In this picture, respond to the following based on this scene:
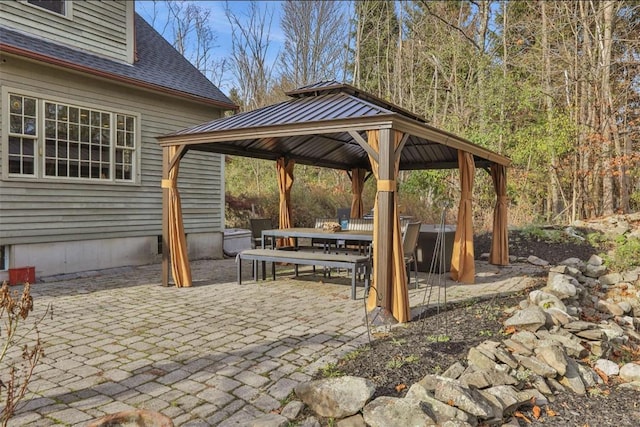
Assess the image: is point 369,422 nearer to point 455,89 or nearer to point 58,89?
point 58,89

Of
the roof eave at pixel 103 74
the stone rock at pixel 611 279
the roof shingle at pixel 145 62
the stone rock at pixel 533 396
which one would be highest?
the roof shingle at pixel 145 62

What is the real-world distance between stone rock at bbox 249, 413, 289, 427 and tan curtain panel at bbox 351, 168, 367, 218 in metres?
8.57

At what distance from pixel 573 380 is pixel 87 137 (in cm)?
815

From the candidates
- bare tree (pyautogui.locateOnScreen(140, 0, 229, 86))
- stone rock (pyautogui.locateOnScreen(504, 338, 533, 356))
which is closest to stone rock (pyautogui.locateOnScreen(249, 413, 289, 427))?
stone rock (pyautogui.locateOnScreen(504, 338, 533, 356))

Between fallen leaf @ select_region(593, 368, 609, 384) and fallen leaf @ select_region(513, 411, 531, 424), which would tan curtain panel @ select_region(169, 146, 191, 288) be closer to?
fallen leaf @ select_region(513, 411, 531, 424)

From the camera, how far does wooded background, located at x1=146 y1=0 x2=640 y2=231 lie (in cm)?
1230

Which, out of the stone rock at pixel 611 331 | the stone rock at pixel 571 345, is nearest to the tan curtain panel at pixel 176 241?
the stone rock at pixel 571 345

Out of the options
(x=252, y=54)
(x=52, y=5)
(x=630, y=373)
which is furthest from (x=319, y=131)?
(x=252, y=54)

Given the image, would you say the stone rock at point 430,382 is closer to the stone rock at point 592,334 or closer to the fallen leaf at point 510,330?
the fallen leaf at point 510,330

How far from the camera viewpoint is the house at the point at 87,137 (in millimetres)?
6902

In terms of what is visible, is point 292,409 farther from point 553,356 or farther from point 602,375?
point 602,375

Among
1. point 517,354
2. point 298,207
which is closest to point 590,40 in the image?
point 298,207

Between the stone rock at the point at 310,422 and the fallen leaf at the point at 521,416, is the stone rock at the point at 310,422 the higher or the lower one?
the higher one

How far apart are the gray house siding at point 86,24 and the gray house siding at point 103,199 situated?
87 centimetres
